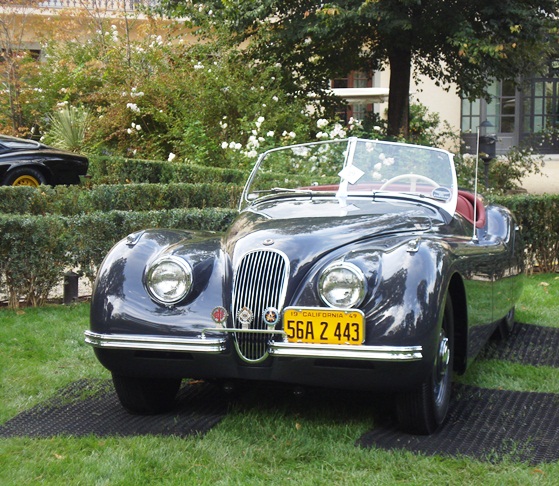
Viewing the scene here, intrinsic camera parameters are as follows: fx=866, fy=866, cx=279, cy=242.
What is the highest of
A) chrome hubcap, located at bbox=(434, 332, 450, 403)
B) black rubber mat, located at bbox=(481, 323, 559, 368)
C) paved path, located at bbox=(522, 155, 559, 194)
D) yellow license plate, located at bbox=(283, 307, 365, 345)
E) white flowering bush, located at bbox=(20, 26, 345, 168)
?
white flowering bush, located at bbox=(20, 26, 345, 168)

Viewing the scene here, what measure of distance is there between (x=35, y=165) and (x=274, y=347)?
10621 millimetres

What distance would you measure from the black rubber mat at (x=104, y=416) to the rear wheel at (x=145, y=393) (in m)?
0.05

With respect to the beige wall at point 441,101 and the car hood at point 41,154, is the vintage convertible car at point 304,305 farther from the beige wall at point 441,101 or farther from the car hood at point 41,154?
the beige wall at point 441,101

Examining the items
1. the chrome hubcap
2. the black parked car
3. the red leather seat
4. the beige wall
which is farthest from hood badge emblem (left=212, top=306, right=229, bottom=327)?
the beige wall

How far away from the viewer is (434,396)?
4270 millimetres

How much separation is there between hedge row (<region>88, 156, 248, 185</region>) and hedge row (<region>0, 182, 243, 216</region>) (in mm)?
1137

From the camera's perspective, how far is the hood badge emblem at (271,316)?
163 inches

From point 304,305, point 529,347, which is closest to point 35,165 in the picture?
point 529,347

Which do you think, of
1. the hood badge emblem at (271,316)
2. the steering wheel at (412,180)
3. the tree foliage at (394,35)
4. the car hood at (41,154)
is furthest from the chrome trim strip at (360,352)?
the tree foliage at (394,35)

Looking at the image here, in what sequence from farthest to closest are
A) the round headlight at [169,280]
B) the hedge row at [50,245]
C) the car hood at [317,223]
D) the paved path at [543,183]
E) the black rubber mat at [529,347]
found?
the paved path at [543,183] < the hedge row at [50,245] < the black rubber mat at [529,347] < the car hood at [317,223] < the round headlight at [169,280]

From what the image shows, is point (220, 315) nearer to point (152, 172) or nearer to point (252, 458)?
point (252, 458)

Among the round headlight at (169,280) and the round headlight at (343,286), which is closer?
the round headlight at (343,286)

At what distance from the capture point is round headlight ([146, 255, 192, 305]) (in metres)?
4.35

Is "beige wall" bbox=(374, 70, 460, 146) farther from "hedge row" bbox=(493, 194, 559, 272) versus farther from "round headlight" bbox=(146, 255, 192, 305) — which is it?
"round headlight" bbox=(146, 255, 192, 305)
